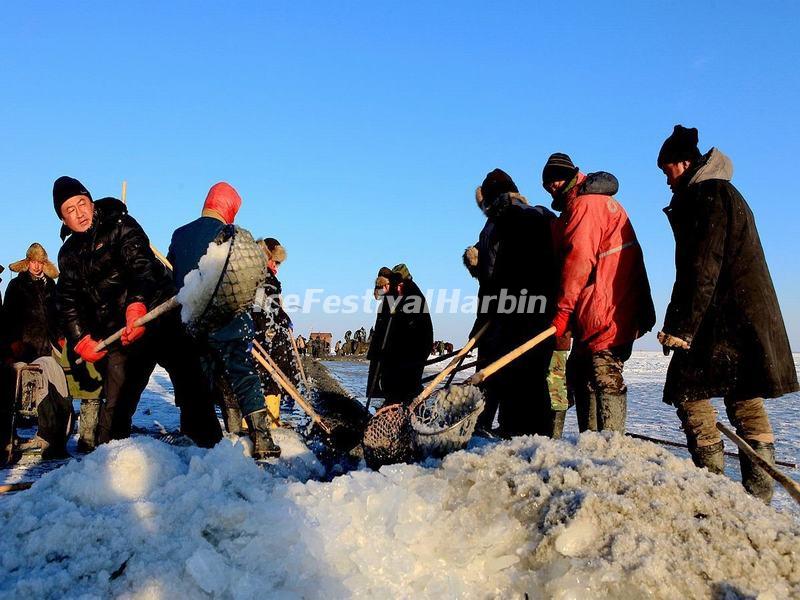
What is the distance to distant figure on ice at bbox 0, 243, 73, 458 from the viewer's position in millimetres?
4367

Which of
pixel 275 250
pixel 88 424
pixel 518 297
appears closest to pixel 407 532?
pixel 518 297

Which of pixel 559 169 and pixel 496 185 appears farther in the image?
pixel 496 185

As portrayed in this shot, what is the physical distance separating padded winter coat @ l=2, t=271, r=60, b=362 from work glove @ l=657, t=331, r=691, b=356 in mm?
4651

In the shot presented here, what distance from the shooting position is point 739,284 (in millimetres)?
2836

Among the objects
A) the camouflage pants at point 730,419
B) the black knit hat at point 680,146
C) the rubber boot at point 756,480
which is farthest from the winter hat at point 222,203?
the rubber boot at point 756,480

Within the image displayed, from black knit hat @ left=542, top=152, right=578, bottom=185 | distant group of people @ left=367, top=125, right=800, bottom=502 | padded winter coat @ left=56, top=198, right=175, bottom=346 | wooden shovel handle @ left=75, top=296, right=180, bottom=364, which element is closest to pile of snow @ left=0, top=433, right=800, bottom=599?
distant group of people @ left=367, top=125, right=800, bottom=502

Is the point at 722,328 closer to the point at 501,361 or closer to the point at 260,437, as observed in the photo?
the point at 501,361

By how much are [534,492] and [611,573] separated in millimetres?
421

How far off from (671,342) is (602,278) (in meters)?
0.60

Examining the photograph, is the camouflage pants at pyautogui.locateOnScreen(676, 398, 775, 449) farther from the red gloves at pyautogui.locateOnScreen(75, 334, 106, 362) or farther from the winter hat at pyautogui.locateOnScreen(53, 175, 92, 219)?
the winter hat at pyautogui.locateOnScreen(53, 175, 92, 219)

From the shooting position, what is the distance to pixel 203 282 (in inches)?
126

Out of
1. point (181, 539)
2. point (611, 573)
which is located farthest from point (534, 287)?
point (181, 539)

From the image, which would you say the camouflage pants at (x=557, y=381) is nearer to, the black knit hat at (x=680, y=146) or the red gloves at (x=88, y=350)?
the black knit hat at (x=680, y=146)

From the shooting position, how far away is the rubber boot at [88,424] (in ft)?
15.0
